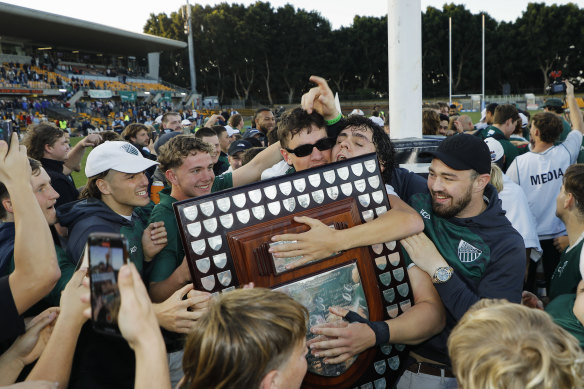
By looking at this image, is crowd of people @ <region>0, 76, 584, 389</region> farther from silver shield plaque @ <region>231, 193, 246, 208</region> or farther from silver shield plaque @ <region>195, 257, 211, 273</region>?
silver shield plaque @ <region>231, 193, 246, 208</region>

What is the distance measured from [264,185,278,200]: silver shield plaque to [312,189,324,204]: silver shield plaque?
165mm

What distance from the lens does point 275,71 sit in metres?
58.4

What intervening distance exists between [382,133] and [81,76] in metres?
49.4

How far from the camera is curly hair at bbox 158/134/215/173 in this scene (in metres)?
3.07

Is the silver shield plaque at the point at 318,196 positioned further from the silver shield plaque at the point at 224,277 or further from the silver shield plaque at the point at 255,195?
the silver shield plaque at the point at 224,277

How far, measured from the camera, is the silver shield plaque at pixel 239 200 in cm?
173

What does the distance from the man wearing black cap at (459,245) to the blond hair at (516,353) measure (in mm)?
713

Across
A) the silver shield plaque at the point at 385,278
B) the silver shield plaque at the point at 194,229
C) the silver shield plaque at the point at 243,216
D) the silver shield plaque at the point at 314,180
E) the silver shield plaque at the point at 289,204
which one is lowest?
the silver shield plaque at the point at 385,278

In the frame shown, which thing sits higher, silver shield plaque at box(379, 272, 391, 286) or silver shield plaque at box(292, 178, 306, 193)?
silver shield plaque at box(292, 178, 306, 193)

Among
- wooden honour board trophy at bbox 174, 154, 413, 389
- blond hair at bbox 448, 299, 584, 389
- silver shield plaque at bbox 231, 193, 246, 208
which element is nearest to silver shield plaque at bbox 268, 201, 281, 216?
wooden honour board trophy at bbox 174, 154, 413, 389

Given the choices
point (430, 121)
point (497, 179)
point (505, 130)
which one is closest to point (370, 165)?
point (497, 179)

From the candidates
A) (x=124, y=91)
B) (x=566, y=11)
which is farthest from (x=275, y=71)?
(x=566, y=11)

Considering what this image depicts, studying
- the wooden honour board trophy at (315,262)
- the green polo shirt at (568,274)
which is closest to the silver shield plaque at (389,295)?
the wooden honour board trophy at (315,262)

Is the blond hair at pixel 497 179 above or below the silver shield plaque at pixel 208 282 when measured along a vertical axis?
above
